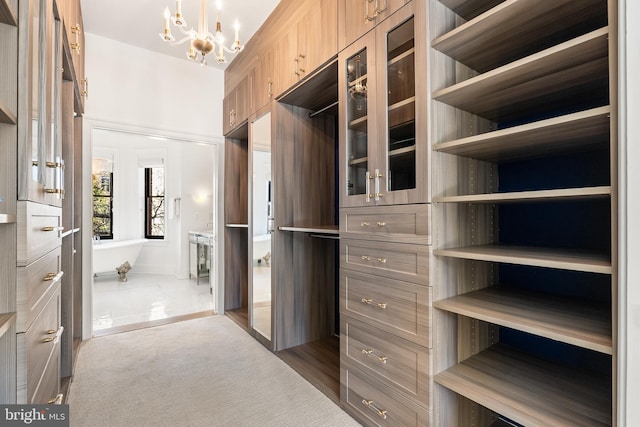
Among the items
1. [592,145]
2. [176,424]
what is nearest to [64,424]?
[176,424]

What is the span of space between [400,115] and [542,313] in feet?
3.40

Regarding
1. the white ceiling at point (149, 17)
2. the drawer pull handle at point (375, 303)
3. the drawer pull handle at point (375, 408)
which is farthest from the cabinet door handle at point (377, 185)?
the white ceiling at point (149, 17)

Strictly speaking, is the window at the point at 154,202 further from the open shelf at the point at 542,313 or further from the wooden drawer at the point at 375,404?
the open shelf at the point at 542,313

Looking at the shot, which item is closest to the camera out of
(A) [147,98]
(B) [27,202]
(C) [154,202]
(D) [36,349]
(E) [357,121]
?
(B) [27,202]

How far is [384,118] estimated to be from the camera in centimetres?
163

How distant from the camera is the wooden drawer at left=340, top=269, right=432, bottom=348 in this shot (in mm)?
1437

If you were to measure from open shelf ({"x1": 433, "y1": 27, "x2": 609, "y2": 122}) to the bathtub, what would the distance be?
5.41m

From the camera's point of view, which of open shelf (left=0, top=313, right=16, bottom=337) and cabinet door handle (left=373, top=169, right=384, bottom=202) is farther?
cabinet door handle (left=373, top=169, right=384, bottom=202)

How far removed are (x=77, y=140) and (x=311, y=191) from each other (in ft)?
6.81

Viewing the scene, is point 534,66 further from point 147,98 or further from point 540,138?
point 147,98

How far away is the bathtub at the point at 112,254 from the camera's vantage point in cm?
501

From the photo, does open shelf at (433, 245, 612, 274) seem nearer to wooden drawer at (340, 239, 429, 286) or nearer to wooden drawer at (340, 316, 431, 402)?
wooden drawer at (340, 239, 429, 286)

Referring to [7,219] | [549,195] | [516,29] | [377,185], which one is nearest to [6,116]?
[7,219]
